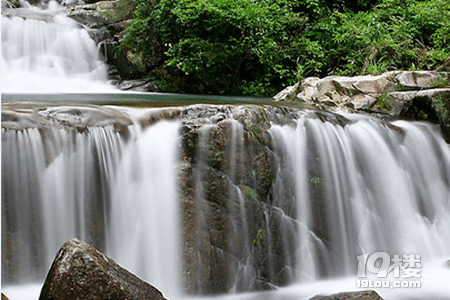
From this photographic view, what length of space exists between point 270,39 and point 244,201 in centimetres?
610

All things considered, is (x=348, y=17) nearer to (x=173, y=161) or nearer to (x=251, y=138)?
(x=251, y=138)

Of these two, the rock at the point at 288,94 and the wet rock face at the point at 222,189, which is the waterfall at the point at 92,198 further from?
the rock at the point at 288,94

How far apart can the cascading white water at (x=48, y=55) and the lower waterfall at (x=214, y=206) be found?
5.18 meters

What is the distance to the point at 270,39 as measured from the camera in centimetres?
945

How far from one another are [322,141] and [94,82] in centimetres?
658

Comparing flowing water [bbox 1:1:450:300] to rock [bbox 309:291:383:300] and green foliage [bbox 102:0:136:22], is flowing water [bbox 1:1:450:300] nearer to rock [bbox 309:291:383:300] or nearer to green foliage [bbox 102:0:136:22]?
rock [bbox 309:291:383:300]

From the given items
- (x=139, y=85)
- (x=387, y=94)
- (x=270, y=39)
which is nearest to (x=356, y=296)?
(x=387, y=94)

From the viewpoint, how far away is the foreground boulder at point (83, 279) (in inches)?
102

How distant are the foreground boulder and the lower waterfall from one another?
1.20 meters

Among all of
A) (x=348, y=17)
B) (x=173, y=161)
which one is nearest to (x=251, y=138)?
(x=173, y=161)

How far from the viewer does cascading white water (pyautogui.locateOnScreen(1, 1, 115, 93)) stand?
29.4ft

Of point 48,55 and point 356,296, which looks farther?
point 48,55

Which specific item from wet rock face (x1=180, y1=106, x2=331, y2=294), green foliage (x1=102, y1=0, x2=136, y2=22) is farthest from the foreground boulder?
green foliage (x1=102, y1=0, x2=136, y2=22)

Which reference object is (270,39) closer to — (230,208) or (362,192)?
(362,192)
